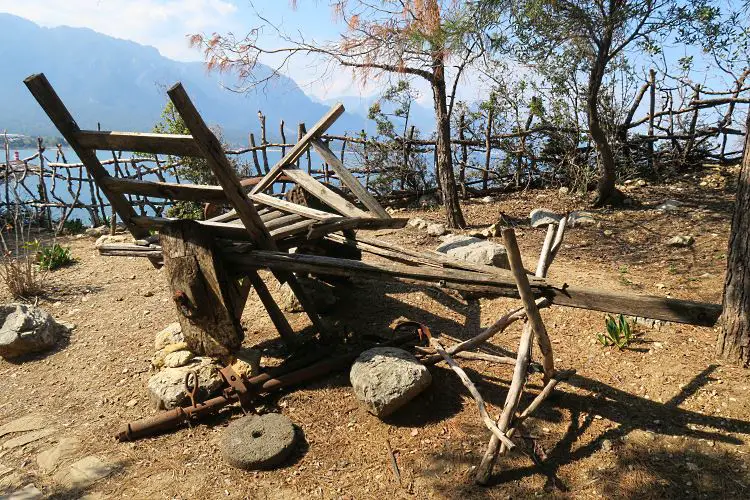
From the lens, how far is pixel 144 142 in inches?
103

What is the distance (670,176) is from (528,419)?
7.59 meters

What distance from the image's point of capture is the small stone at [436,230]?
662 centimetres

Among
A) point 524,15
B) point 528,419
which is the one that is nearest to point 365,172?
point 524,15

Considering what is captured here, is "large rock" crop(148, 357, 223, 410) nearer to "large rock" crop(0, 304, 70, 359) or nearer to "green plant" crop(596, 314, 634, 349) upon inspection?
"large rock" crop(0, 304, 70, 359)

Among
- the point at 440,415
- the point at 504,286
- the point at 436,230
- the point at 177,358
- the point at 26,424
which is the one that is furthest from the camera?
the point at 436,230

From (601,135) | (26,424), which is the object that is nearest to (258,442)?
(26,424)

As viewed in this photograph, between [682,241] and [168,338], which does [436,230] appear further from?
[168,338]

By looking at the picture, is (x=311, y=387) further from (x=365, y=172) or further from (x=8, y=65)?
(x=8, y=65)

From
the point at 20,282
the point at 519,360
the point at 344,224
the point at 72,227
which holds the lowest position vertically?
the point at 20,282

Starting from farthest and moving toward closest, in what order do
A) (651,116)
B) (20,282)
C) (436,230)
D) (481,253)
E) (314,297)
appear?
(651,116), (436,230), (20,282), (481,253), (314,297)

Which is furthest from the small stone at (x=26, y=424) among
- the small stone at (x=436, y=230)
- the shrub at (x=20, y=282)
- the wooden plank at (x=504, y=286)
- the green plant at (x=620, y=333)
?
the small stone at (x=436, y=230)

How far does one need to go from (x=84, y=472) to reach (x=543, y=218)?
620cm

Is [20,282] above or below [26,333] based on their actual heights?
above

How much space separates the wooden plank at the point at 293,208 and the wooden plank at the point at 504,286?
0.50 meters
